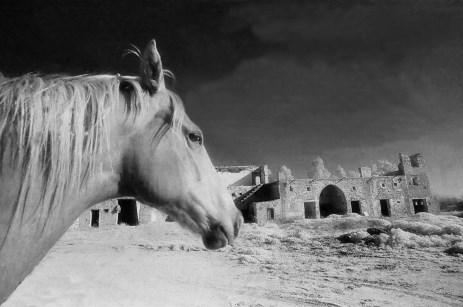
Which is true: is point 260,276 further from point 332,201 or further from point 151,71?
point 332,201

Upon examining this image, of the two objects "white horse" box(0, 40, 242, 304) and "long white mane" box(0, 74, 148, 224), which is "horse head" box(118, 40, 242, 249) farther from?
"long white mane" box(0, 74, 148, 224)

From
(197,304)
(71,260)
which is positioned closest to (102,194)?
(197,304)

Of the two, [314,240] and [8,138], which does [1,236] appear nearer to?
[8,138]

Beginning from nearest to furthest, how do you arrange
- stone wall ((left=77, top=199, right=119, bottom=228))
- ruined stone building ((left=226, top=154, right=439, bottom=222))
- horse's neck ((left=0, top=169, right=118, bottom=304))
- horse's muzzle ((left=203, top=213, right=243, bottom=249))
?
horse's neck ((left=0, top=169, right=118, bottom=304)), horse's muzzle ((left=203, top=213, right=243, bottom=249)), stone wall ((left=77, top=199, right=119, bottom=228)), ruined stone building ((left=226, top=154, right=439, bottom=222))

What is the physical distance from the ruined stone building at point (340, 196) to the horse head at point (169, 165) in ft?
83.0

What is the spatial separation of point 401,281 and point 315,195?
24.3 m

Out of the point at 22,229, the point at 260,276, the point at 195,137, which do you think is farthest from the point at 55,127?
the point at 260,276

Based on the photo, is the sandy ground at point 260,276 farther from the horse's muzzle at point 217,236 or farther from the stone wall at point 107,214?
the stone wall at point 107,214

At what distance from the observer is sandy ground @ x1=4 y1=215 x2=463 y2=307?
487cm

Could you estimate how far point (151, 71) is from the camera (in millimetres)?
1342

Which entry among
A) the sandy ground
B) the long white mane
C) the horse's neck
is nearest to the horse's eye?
the long white mane

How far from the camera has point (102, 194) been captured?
4.25ft

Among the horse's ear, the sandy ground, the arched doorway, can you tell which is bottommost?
the sandy ground

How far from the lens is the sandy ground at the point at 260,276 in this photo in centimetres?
487
